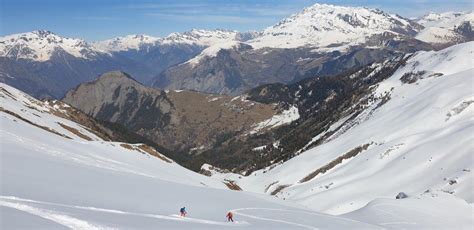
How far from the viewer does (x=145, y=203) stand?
40438 millimetres

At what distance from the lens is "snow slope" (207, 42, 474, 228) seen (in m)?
72.3

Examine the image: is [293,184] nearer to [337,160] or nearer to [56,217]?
[337,160]

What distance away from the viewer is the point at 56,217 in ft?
94.4

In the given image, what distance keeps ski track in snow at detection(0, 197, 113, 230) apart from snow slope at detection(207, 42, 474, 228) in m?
34.7

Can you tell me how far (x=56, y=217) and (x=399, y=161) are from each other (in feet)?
235

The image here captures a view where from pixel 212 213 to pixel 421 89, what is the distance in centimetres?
13131

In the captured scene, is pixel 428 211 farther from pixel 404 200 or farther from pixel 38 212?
pixel 38 212

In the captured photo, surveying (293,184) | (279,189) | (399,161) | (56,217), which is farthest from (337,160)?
(56,217)

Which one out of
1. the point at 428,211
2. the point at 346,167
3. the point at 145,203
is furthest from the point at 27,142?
the point at 346,167

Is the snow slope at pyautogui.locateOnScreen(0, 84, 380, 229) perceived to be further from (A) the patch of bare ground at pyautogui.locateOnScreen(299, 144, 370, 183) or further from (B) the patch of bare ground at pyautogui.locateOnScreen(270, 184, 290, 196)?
(B) the patch of bare ground at pyautogui.locateOnScreen(270, 184, 290, 196)

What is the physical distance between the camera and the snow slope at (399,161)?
2847 inches

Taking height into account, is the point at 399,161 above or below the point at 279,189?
above

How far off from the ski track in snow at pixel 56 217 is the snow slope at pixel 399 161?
3467cm

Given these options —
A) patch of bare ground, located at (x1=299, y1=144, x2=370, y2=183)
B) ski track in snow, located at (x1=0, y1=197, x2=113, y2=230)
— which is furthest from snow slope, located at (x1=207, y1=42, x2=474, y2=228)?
ski track in snow, located at (x1=0, y1=197, x2=113, y2=230)
